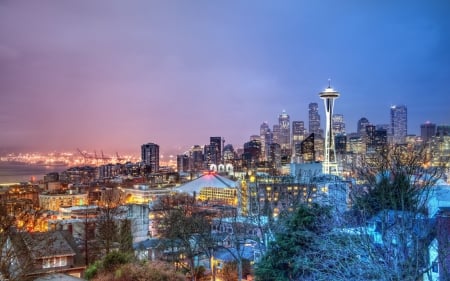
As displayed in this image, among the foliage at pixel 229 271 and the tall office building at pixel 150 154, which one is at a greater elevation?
the tall office building at pixel 150 154

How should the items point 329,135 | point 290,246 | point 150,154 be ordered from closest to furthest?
point 290,246 < point 329,135 < point 150,154

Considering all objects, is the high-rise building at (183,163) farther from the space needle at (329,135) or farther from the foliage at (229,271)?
the foliage at (229,271)

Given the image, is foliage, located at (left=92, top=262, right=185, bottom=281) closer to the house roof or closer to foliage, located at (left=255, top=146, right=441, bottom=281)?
foliage, located at (left=255, top=146, right=441, bottom=281)

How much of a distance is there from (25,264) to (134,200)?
49.3m

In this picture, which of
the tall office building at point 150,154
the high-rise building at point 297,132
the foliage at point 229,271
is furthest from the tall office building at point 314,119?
the foliage at point 229,271

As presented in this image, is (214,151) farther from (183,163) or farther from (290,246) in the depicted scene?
(290,246)

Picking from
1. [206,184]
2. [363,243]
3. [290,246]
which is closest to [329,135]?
[206,184]

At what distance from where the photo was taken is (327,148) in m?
52.1

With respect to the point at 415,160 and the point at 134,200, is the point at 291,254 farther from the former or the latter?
the point at 134,200

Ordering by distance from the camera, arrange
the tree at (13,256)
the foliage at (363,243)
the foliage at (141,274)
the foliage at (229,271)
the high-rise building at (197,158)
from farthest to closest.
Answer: the high-rise building at (197,158)
the foliage at (229,271)
the foliage at (141,274)
the tree at (13,256)
the foliage at (363,243)

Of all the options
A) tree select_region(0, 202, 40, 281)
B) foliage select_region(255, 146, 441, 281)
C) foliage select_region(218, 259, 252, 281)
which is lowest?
foliage select_region(218, 259, 252, 281)

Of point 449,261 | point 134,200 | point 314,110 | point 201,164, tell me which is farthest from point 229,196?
point 314,110

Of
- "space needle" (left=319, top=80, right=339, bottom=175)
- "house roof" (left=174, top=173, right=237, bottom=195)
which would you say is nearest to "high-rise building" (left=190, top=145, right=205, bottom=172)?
"house roof" (left=174, top=173, right=237, bottom=195)

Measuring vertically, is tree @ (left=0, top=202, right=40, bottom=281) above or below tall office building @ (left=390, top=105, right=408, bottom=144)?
below
